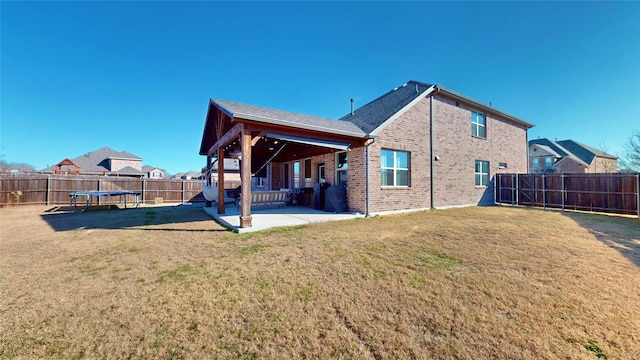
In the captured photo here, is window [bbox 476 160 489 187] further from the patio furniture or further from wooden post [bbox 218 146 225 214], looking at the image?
wooden post [bbox 218 146 225 214]

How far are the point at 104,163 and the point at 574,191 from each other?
5242cm

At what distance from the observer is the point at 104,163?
120ft

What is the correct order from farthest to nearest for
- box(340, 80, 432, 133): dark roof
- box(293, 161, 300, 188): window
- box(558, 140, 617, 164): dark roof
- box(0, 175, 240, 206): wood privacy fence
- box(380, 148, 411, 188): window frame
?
1. box(558, 140, 617, 164): dark roof
2. box(293, 161, 300, 188): window
3. box(0, 175, 240, 206): wood privacy fence
4. box(340, 80, 432, 133): dark roof
5. box(380, 148, 411, 188): window frame

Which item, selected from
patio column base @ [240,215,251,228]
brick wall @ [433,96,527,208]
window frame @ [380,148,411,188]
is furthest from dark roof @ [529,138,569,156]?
patio column base @ [240,215,251,228]

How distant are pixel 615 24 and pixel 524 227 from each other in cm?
1121

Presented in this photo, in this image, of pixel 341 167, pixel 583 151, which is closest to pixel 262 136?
pixel 341 167

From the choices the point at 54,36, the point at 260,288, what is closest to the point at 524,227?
the point at 260,288

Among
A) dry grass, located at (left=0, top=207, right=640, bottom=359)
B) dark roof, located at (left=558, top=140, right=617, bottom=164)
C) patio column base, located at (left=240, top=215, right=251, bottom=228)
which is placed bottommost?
dry grass, located at (left=0, top=207, right=640, bottom=359)

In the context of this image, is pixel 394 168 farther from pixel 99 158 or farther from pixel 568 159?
pixel 99 158

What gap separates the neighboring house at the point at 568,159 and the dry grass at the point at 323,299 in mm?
36768

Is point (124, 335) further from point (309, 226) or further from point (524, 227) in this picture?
point (524, 227)

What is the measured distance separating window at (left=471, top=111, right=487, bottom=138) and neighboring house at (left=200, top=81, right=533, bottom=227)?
55 mm

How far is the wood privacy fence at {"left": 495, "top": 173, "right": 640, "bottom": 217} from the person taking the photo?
970cm

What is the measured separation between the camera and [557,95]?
17.6 metres
